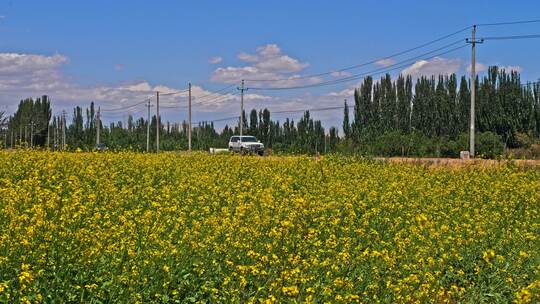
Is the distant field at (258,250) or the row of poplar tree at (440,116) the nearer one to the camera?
the distant field at (258,250)

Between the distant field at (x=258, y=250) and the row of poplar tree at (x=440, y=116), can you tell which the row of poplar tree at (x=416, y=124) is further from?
the distant field at (x=258, y=250)

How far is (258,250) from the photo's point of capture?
746cm

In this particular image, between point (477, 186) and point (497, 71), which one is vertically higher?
point (497, 71)

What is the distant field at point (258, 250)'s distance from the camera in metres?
6.15

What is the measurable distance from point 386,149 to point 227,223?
41.6 meters

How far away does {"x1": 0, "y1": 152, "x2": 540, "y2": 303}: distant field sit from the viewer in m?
6.15

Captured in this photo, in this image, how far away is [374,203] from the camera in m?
12.5

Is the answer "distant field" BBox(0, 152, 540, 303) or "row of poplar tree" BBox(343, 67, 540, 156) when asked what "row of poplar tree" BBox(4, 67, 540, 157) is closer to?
"row of poplar tree" BBox(343, 67, 540, 156)

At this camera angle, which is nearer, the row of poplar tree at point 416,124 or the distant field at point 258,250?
the distant field at point 258,250

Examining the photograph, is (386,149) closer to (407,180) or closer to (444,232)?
(407,180)

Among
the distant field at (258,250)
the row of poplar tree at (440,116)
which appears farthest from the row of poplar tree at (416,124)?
the distant field at (258,250)

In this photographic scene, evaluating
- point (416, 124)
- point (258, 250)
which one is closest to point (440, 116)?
point (416, 124)

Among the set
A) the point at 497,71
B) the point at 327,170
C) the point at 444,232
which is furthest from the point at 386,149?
the point at 444,232

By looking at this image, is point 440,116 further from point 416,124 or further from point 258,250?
point 258,250
